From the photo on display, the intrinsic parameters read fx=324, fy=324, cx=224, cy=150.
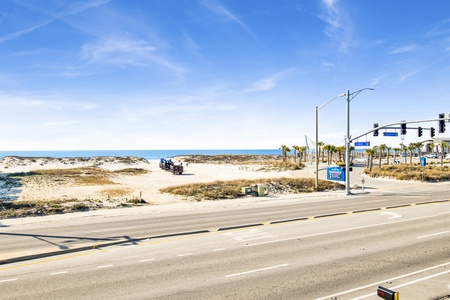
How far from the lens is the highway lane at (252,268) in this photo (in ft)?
31.6

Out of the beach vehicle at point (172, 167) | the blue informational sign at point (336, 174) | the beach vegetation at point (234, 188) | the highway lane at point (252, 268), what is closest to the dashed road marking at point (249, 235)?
the highway lane at point (252, 268)

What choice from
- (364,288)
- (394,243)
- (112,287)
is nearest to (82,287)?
(112,287)

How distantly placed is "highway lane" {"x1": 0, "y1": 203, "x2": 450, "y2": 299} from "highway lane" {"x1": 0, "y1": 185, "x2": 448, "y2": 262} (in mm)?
1956

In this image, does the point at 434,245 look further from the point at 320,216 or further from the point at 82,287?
the point at 82,287

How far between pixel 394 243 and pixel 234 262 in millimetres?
7734

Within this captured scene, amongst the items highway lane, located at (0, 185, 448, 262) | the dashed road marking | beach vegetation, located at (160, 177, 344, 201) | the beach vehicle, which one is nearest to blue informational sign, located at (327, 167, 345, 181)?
beach vegetation, located at (160, 177, 344, 201)

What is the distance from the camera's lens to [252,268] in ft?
37.8

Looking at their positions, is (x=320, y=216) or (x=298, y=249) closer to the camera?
(x=298, y=249)

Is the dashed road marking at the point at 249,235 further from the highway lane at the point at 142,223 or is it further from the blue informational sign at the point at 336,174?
the blue informational sign at the point at 336,174

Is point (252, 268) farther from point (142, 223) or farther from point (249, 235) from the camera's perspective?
point (142, 223)

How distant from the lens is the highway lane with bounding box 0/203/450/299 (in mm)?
9617

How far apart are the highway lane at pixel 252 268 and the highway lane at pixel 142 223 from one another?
1956 mm

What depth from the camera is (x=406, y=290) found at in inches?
377

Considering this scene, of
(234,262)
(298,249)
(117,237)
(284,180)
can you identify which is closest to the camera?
(234,262)
